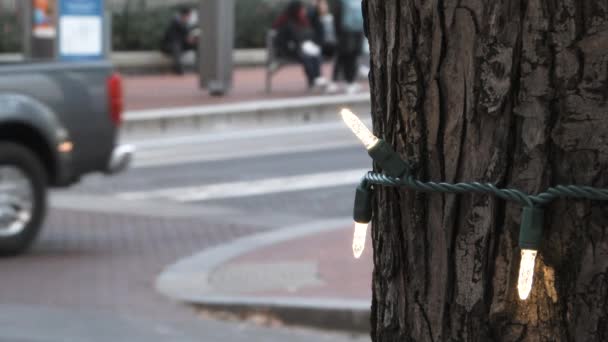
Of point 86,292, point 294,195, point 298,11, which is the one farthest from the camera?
point 298,11

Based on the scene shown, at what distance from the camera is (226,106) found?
1952cm

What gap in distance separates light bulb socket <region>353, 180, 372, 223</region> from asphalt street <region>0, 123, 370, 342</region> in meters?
5.32

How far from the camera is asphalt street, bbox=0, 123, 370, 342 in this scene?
7.69m

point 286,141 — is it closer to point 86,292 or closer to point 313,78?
point 313,78

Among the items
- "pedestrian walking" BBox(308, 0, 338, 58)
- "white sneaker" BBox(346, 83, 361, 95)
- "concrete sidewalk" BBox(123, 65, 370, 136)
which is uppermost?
"pedestrian walking" BBox(308, 0, 338, 58)

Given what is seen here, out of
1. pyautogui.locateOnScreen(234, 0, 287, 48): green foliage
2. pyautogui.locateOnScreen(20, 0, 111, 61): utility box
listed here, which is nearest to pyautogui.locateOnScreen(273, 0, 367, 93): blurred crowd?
pyautogui.locateOnScreen(20, 0, 111, 61): utility box

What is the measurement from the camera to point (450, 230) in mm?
1980

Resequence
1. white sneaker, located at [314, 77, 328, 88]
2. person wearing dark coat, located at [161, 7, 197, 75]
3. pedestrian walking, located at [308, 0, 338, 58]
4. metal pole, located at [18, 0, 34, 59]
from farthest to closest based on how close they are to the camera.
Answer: person wearing dark coat, located at [161, 7, 197, 75] → pedestrian walking, located at [308, 0, 338, 58] → white sneaker, located at [314, 77, 328, 88] → metal pole, located at [18, 0, 34, 59]

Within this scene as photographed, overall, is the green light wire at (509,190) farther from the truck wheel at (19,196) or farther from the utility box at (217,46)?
the utility box at (217,46)

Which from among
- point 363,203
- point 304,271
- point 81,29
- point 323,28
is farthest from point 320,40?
point 363,203

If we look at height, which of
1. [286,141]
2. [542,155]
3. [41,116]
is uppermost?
[542,155]

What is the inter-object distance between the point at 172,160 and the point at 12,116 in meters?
6.54

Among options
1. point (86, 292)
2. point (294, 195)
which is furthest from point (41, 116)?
point (294, 195)

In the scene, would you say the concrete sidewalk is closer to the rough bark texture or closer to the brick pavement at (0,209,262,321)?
the brick pavement at (0,209,262,321)
